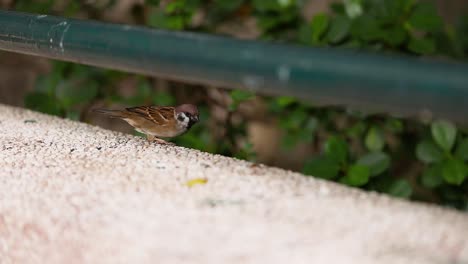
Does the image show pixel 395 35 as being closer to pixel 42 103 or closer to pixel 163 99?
pixel 163 99

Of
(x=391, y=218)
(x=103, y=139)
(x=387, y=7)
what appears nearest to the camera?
(x=391, y=218)

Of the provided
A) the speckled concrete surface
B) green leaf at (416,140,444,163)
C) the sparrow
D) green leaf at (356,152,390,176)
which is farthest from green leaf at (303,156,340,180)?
the speckled concrete surface

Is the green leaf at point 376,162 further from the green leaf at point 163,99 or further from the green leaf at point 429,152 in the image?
the green leaf at point 163,99

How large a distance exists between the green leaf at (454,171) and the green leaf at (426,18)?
52cm

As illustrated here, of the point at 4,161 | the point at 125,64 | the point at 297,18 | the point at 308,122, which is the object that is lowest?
the point at 308,122

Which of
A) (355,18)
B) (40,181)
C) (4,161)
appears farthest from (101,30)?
(355,18)

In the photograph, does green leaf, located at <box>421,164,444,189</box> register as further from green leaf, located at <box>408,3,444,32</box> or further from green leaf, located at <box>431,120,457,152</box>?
green leaf, located at <box>408,3,444,32</box>

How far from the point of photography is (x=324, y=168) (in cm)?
262

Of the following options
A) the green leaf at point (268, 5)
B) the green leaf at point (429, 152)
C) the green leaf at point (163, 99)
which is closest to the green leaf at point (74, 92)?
the green leaf at point (163, 99)

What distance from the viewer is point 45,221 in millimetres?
1348

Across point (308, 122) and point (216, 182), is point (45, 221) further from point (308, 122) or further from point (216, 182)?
point (308, 122)

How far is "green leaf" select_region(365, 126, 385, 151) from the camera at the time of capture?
3012mm

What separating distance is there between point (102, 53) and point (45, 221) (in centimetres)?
34

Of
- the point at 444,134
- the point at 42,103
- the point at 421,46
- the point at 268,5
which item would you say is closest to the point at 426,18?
the point at 421,46
